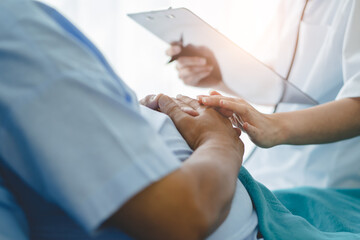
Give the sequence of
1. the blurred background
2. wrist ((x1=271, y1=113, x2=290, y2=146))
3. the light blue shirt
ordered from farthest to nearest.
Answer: the blurred background < wrist ((x1=271, y1=113, x2=290, y2=146)) < the light blue shirt

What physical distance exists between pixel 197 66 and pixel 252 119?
45cm

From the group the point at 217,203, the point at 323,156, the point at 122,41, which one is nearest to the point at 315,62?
the point at 323,156

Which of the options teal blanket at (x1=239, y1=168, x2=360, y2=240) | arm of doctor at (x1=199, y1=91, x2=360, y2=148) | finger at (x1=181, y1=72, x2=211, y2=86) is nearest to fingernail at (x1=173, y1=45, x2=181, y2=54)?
finger at (x1=181, y1=72, x2=211, y2=86)

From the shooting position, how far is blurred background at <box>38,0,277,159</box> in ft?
4.53

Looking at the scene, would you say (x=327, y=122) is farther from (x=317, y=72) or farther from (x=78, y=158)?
(x=78, y=158)

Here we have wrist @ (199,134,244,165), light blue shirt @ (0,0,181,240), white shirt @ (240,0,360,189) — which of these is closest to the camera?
light blue shirt @ (0,0,181,240)

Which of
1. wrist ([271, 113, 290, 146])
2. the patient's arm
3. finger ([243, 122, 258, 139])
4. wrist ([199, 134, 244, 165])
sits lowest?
wrist ([271, 113, 290, 146])

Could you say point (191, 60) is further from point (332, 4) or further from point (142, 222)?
point (142, 222)

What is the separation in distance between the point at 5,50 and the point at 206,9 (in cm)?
124

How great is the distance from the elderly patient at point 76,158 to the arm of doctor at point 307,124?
0.38 meters

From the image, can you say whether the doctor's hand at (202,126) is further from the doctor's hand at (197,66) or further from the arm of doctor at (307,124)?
the doctor's hand at (197,66)

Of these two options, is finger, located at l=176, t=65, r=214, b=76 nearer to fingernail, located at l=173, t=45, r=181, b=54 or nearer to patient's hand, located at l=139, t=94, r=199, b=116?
fingernail, located at l=173, t=45, r=181, b=54

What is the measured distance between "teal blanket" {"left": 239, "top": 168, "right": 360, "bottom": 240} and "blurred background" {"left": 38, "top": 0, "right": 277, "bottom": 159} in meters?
0.52

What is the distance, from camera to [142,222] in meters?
0.39
